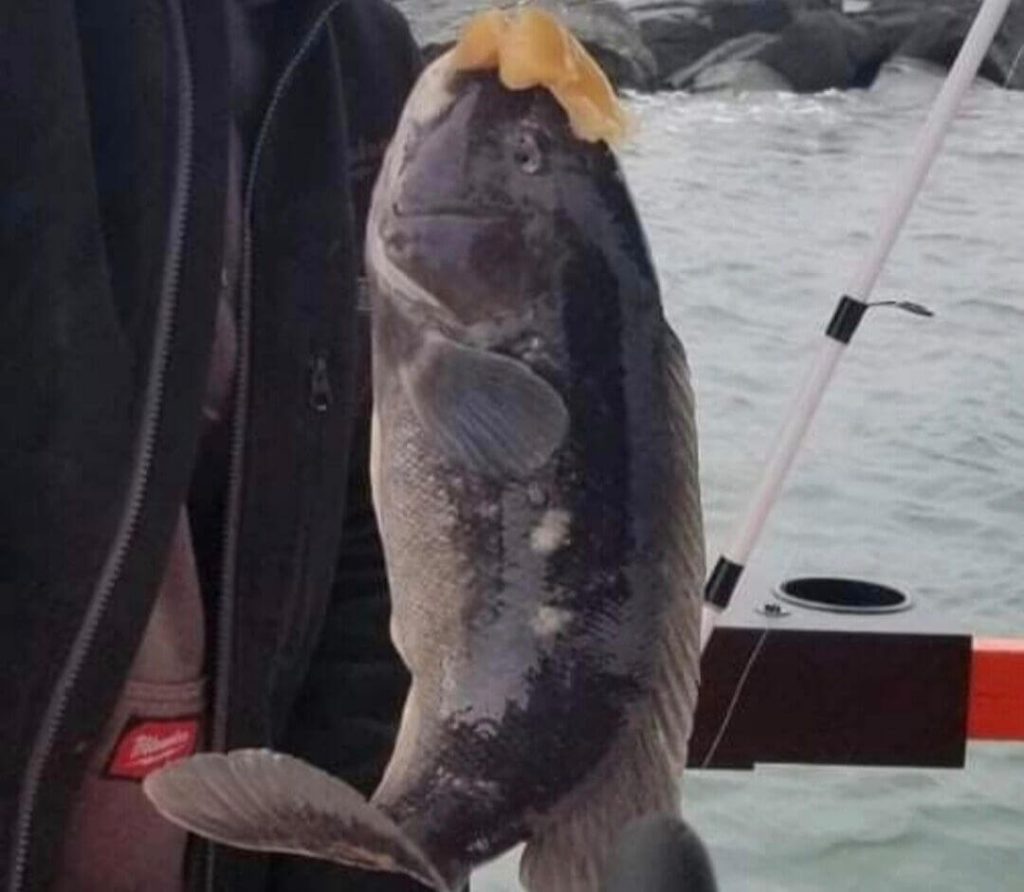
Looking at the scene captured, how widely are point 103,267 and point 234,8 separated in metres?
0.26

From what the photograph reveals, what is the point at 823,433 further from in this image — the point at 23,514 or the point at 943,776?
the point at 23,514

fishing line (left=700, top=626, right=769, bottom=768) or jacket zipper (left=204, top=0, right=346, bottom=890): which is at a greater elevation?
jacket zipper (left=204, top=0, right=346, bottom=890)

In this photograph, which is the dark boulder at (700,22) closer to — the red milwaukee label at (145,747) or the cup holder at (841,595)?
the cup holder at (841,595)

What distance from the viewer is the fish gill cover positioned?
1031 millimetres

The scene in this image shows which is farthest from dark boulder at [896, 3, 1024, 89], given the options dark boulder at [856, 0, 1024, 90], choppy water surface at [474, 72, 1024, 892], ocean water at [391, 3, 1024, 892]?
choppy water surface at [474, 72, 1024, 892]

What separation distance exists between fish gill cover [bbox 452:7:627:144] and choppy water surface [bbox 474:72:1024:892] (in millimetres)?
36

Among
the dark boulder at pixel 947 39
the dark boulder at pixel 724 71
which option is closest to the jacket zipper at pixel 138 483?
the dark boulder at pixel 724 71

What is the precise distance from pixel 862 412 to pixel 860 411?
2cm

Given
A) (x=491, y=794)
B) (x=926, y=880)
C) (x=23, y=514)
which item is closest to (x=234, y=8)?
(x=23, y=514)

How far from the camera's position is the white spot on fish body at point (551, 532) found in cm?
104

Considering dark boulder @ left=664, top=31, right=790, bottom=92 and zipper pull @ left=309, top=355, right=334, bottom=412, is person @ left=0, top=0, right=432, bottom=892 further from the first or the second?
dark boulder @ left=664, top=31, right=790, bottom=92

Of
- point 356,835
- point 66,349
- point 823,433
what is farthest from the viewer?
point 823,433

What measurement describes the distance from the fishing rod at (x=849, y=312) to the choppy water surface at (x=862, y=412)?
302 millimetres

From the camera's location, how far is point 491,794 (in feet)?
3.53
